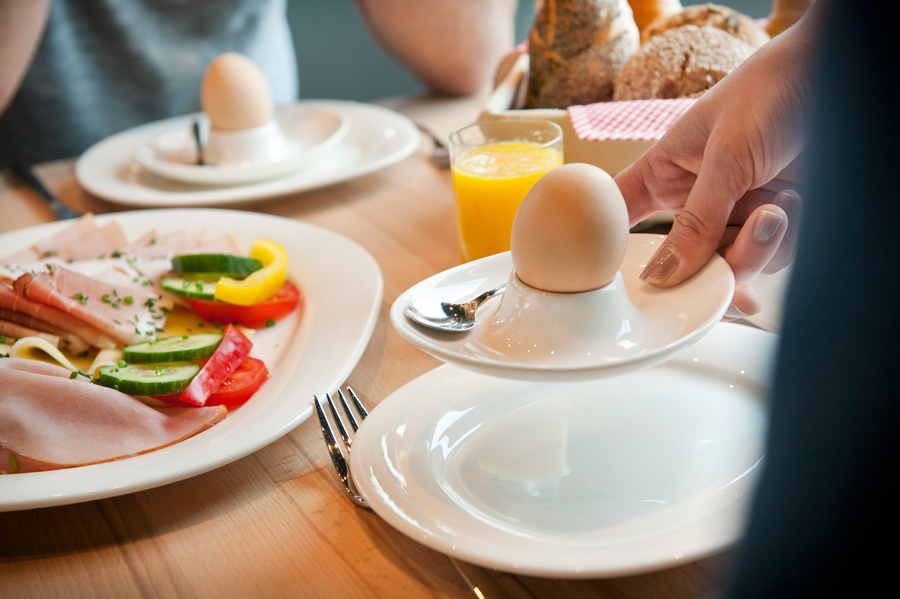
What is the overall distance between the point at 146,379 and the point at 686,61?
3.14 ft

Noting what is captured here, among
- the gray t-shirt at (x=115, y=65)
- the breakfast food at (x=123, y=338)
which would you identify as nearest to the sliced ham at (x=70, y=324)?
the breakfast food at (x=123, y=338)

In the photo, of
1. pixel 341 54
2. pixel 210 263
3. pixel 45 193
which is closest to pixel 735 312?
pixel 210 263

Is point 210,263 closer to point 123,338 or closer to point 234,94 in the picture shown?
point 123,338

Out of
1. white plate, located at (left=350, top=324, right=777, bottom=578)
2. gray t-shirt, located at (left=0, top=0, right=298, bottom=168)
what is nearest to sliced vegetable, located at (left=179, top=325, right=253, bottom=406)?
white plate, located at (left=350, top=324, right=777, bottom=578)

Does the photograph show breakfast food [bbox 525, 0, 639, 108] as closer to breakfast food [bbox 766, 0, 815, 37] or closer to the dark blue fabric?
breakfast food [bbox 766, 0, 815, 37]

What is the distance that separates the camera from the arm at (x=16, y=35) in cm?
170

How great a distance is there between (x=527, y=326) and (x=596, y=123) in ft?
1.95

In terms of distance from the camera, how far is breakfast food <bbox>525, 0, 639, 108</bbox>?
1.21m

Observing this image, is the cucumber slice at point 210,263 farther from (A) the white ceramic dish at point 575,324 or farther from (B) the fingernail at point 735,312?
(B) the fingernail at point 735,312

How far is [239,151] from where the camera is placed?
4.85 feet

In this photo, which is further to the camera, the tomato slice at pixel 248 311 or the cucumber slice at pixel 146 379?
the tomato slice at pixel 248 311

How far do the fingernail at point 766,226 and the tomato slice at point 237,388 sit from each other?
60 centimetres

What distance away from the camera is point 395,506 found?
0.48 meters

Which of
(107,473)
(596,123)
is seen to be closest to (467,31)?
(596,123)
